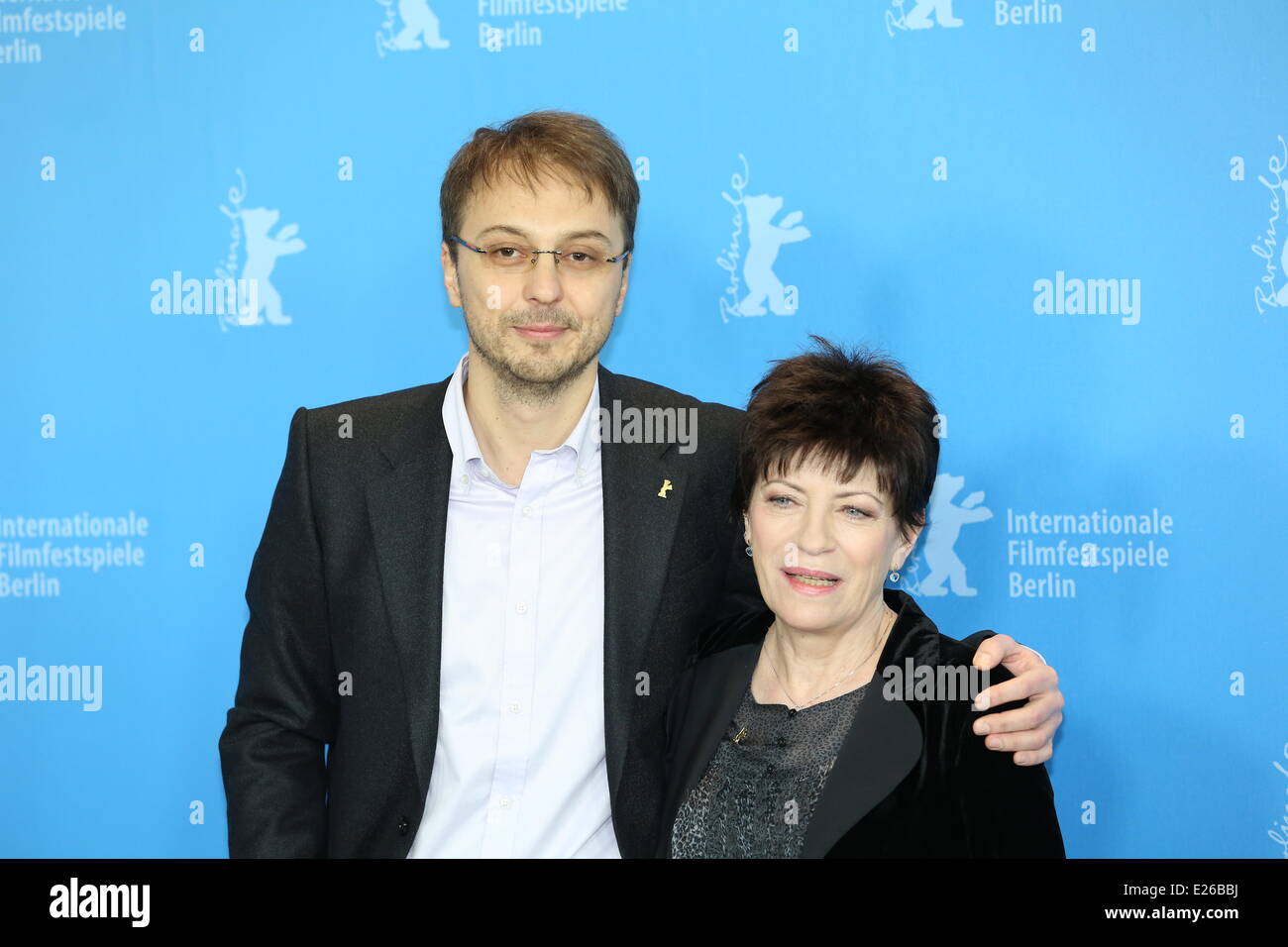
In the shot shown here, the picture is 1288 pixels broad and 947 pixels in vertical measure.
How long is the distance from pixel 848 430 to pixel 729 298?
0.97 m

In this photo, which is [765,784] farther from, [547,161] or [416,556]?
[547,161]

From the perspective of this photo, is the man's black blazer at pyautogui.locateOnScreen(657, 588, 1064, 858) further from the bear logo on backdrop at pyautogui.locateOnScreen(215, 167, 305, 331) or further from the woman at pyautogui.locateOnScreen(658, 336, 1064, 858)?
the bear logo on backdrop at pyautogui.locateOnScreen(215, 167, 305, 331)

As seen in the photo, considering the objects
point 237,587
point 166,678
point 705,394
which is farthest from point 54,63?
point 705,394

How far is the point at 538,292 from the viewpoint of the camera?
2168 mm

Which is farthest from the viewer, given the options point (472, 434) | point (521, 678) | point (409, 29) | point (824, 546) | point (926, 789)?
point (409, 29)

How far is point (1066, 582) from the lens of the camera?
291cm

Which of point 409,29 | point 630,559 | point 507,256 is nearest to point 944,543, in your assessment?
point 630,559

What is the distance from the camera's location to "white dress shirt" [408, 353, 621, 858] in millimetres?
2145

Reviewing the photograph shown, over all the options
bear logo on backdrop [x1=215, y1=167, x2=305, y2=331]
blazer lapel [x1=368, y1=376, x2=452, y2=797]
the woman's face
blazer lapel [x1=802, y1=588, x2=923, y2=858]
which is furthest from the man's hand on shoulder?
bear logo on backdrop [x1=215, y1=167, x2=305, y2=331]

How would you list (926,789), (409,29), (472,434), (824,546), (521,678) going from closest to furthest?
1. (926,789)
2. (824,546)
3. (521,678)
4. (472,434)
5. (409,29)

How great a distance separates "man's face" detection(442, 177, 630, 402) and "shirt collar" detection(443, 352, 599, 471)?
0.10 metres

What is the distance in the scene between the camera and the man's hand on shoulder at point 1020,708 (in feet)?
6.30

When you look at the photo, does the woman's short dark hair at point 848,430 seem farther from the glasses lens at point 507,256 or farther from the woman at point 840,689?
the glasses lens at point 507,256
